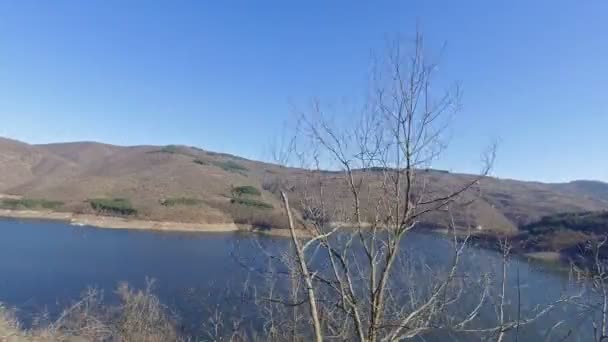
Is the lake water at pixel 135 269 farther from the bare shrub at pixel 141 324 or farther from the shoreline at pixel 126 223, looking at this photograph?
the shoreline at pixel 126 223

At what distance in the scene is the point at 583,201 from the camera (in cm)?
11550

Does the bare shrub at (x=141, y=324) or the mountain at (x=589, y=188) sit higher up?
the mountain at (x=589, y=188)

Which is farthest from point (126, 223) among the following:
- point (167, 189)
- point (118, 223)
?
point (167, 189)

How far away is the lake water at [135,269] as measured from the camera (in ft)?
69.6

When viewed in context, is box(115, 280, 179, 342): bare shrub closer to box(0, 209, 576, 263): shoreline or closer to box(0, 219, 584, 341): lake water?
box(0, 219, 584, 341): lake water

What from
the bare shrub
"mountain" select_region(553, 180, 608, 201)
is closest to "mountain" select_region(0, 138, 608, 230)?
the bare shrub

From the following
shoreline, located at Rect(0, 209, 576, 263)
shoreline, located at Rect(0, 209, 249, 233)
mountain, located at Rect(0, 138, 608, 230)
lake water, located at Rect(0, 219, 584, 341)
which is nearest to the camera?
lake water, located at Rect(0, 219, 584, 341)

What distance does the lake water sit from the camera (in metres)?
21.2

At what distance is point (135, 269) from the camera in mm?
34750

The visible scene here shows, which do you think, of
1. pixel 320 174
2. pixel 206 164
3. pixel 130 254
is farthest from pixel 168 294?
pixel 206 164

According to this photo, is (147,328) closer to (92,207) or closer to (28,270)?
(28,270)

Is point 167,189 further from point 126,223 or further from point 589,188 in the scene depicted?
point 589,188

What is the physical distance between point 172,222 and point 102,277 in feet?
114

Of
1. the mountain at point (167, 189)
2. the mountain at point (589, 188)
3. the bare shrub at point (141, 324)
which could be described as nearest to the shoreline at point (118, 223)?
the mountain at point (167, 189)
